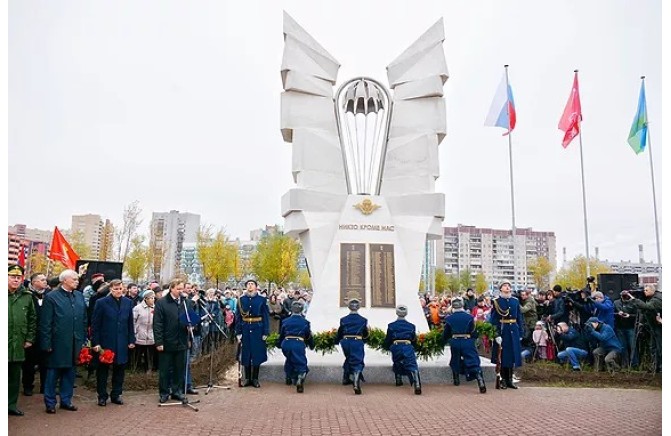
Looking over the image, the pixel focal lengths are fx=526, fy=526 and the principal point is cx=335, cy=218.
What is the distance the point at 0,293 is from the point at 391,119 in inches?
425

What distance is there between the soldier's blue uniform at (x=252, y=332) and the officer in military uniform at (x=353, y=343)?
4.49 feet

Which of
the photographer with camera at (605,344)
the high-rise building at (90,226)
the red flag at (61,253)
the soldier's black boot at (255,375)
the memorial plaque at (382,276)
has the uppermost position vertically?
the high-rise building at (90,226)

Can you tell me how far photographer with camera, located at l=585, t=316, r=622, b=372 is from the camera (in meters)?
10.8

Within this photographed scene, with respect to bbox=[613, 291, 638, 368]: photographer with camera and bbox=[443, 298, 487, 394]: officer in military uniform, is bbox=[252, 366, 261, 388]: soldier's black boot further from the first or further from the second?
bbox=[613, 291, 638, 368]: photographer with camera

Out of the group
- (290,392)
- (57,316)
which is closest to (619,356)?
(290,392)

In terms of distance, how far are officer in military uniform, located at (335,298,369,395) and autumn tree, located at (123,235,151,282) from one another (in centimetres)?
2867

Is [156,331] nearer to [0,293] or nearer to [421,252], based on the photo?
[0,293]

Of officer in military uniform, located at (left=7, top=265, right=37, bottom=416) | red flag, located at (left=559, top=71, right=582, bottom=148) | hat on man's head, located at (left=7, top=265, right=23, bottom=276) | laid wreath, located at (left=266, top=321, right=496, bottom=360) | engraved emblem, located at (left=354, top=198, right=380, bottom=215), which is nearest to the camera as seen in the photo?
officer in military uniform, located at (left=7, top=265, right=37, bottom=416)

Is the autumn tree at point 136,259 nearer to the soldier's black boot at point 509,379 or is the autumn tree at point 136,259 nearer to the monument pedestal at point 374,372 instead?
the monument pedestal at point 374,372

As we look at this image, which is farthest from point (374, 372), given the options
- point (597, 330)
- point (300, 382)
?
point (597, 330)

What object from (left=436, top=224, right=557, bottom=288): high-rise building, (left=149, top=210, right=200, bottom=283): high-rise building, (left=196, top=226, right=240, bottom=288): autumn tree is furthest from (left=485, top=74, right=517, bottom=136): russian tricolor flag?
(left=436, top=224, right=557, bottom=288): high-rise building

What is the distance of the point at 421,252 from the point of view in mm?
12938

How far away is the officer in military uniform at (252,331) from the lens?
9.37 m

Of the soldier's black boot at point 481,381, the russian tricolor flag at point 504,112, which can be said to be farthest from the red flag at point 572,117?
the soldier's black boot at point 481,381
